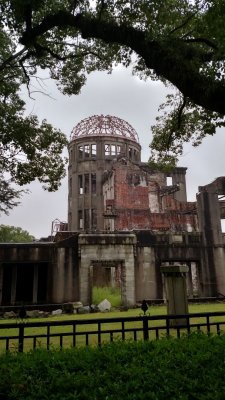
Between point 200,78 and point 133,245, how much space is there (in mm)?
15055

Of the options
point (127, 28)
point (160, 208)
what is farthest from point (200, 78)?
point (160, 208)

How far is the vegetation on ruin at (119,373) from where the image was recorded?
335cm

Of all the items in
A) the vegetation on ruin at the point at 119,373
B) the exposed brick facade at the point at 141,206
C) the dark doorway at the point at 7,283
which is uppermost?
the exposed brick facade at the point at 141,206

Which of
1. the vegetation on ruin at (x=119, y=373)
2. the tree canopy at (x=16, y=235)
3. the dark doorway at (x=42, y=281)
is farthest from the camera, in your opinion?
the tree canopy at (x=16, y=235)

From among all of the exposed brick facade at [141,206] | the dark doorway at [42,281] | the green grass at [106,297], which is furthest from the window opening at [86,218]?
the green grass at [106,297]

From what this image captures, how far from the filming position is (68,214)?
145 feet

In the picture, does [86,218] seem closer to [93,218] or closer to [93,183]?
[93,218]

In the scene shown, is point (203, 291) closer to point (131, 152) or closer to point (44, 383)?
point (44, 383)

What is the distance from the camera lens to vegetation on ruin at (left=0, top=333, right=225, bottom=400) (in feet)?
11.0

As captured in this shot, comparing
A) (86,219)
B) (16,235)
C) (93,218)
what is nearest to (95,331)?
(93,218)

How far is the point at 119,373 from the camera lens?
12.6 feet

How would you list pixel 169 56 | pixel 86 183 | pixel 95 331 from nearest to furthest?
pixel 95 331 < pixel 169 56 < pixel 86 183

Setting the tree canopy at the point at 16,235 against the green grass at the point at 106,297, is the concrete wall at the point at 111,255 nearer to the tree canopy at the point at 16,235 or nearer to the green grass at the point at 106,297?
the green grass at the point at 106,297

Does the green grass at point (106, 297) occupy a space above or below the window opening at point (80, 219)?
below
